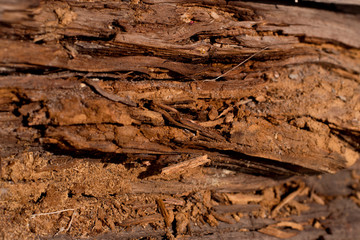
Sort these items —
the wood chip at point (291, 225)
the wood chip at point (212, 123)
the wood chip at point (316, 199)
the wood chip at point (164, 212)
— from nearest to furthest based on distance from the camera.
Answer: the wood chip at point (212, 123) → the wood chip at point (164, 212) → the wood chip at point (291, 225) → the wood chip at point (316, 199)

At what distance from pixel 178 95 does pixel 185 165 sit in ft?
1.69

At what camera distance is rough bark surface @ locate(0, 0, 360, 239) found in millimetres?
1664

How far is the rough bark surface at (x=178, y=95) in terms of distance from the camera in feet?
5.46

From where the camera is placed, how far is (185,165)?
2.01 m

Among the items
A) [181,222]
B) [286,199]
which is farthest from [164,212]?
[286,199]

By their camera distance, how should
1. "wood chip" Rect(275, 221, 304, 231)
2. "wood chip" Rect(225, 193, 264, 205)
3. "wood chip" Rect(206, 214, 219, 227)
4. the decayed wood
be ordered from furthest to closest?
"wood chip" Rect(275, 221, 304, 231)
"wood chip" Rect(225, 193, 264, 205)
"wood chip" Rect(206, 214, 219, 227)
the decayed wood

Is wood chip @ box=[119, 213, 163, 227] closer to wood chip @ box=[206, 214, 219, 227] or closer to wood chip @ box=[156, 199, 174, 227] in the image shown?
wood chip @ box=[156, 199, 174, 227]

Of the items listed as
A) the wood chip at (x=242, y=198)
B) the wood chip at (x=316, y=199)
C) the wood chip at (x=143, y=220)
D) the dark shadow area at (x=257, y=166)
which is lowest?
the wood chip at (x=316, y=199)

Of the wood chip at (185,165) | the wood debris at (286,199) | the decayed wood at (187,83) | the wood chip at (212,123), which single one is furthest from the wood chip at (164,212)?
the wood debris at (286,199)

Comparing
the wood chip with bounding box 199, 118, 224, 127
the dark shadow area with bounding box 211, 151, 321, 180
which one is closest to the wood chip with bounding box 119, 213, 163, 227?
the dark shadow area with bounding box 211, 151, 321, 180

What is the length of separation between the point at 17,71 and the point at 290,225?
96.6 inches

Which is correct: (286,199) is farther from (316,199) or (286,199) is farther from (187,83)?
(187,83)

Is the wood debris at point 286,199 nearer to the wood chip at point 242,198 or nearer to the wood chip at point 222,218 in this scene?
the wood chip at point 242,198

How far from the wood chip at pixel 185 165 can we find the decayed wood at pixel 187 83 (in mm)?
50
